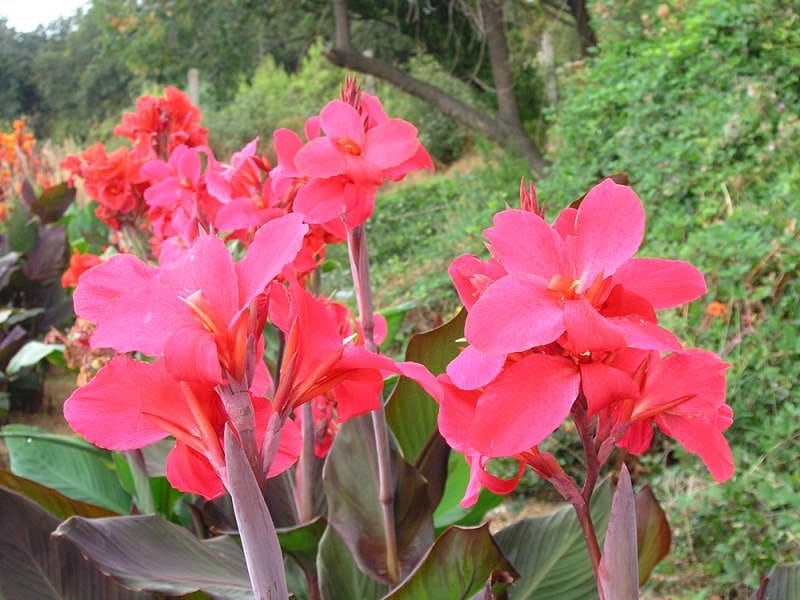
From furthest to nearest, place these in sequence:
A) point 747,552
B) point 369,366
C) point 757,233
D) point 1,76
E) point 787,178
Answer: point 1,76
point 787,178
point 757,233
point 747,552
point 369,366

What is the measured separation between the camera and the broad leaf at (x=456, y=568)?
0.85m

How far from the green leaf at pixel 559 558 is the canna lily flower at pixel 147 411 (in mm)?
627

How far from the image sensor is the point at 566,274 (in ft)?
1.83

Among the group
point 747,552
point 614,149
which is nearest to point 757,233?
point 747,552

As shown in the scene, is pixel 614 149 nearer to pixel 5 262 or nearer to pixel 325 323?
pixel 5 262

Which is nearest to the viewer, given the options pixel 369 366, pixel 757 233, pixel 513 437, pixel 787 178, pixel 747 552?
pixel 513 437

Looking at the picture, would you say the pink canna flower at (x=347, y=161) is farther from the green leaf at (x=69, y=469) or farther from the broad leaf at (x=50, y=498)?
the green leaf at (x=69, y=469)

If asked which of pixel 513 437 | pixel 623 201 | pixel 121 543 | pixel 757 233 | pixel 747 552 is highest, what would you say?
pixel 623 201

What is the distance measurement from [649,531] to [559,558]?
13 cm

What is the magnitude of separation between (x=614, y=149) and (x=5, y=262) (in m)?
3.29

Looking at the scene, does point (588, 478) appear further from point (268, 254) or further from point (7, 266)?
point (7, 266)

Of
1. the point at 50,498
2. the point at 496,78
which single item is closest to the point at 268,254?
the point at 50,498

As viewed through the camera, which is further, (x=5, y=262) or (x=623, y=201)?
(x=5, y=262)

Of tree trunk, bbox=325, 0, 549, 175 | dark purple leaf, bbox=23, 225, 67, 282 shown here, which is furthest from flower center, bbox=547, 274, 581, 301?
tree trunk, bbox=325, 0, 549, 175
